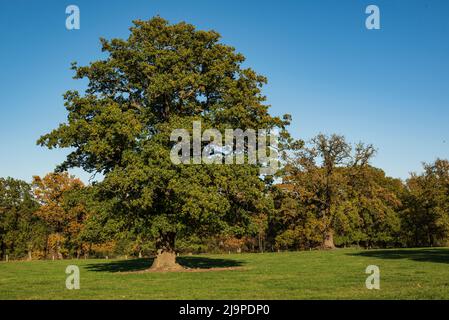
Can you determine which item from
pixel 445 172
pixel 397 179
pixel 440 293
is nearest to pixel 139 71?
pixel 440 293

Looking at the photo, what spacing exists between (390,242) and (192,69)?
73.7 meters

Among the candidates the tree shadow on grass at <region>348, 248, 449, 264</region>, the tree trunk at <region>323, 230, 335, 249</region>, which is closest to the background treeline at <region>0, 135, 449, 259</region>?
the tree trunk at <region>323, 230, 335, 249</region>

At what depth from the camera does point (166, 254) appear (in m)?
32.2

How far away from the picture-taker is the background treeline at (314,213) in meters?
66.6

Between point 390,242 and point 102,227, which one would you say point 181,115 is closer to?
point 102,227

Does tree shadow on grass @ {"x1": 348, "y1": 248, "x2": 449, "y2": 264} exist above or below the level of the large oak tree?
below

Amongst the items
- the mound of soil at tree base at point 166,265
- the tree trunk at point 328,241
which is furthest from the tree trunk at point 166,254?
the tree trunk at point 328,241

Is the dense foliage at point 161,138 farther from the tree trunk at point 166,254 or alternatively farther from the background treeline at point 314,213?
the background treeline at point 314,213

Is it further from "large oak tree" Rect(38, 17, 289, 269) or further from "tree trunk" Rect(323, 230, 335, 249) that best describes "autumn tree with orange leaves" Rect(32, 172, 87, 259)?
"large oak tree" Rect(38, 17, 289, 269)

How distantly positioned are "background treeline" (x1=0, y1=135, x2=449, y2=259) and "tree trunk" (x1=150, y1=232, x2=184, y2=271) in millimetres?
14659

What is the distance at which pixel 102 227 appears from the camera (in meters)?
29.6

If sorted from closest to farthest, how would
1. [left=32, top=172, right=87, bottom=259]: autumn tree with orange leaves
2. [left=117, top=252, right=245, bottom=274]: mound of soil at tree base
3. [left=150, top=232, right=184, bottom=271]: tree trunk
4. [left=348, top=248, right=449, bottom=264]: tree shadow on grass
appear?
[left=117, top=252, right=245, bottom=274]: mound of soil at tree base
[left=150, top=232, right=184, bottom=271]: tree trunk
[left=348, top=248, right=449, bottom=264]: tree shadow on grass
[left=32, top=172, right=87, bottom=259]: autumn tree with orange leaves

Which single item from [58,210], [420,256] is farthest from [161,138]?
[58,210]

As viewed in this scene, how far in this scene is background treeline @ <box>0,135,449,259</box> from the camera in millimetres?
66625
